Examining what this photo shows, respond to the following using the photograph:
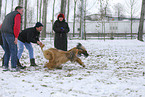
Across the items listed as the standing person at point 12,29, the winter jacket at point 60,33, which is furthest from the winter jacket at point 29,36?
the winter jacket at point 60,33

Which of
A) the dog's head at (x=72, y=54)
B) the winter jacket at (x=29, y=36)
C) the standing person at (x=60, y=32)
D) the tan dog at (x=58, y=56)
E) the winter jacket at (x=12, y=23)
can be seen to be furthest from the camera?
the standing person at (x=60, y=32)

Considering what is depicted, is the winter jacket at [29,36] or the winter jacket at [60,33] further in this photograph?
the winter jacket at [60,33]

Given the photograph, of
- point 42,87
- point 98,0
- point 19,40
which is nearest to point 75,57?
point 19,40

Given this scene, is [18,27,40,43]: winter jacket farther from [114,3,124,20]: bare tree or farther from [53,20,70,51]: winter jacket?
[114,3,124,20]: bare tree

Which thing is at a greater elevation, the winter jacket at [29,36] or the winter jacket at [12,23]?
the winter jacket at [12,23]

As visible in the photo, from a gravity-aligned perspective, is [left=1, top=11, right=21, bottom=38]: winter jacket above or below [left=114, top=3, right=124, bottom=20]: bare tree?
below

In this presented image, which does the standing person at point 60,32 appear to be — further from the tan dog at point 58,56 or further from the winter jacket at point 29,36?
the tan dog at point 58,56

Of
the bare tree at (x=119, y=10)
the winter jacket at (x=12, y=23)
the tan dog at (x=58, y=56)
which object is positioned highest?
the bare tree at (x=119, y=10)

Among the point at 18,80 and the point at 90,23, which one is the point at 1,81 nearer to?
the point at 18,80

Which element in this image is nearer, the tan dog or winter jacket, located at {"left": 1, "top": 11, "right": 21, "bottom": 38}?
winter jacket, located at {"left": 1, "top": 11, "right": 21, "bottom": 38}

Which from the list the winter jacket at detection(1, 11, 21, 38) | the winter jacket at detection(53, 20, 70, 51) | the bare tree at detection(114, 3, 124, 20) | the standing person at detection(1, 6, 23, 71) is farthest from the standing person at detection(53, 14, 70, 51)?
the bare tree at detection(114, 3, 124, 20)

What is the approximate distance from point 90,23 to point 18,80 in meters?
44.9

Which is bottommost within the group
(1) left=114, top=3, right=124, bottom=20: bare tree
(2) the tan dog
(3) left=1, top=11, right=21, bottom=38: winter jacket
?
(2) the tan dog

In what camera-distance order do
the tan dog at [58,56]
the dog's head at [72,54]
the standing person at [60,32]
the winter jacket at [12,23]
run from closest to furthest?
1. the winter jacket at [12,23]
2. the tan dog at [58,56]
3. the dog's head at [72,54]
4. the standing person at [60,32]
